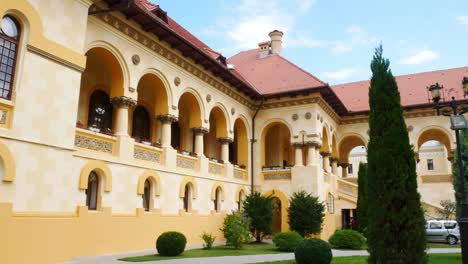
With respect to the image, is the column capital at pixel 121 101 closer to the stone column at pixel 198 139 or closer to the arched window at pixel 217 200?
the stone column at pixel 198 139

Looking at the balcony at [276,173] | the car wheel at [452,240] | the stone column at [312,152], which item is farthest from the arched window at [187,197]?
the car wheel at [452,240]

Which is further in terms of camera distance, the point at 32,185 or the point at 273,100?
the point at 273,100

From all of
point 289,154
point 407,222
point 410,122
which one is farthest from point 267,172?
point 407,222

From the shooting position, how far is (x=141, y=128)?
1812 centimetres

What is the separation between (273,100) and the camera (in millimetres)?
23844

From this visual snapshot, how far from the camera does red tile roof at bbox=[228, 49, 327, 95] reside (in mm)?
23266

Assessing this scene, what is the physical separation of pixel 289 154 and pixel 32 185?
22.8 meters

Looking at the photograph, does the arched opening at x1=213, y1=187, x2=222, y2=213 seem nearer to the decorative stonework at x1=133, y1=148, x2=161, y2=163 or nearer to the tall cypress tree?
the decorative stonework at x1=133, y1=148, x2=161, y2=163

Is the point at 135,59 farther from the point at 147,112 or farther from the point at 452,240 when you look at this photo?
the point at 452,240

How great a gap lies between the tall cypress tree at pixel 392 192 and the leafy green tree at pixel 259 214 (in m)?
10.7

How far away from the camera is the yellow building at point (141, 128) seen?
9.49 metres

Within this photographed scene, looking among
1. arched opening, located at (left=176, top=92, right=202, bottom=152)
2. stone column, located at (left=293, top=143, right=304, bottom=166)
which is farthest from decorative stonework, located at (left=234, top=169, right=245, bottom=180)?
stone column, located at (left=293, top=143, right=304, bottom=166)

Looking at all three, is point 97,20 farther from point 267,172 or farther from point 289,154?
point 289,154

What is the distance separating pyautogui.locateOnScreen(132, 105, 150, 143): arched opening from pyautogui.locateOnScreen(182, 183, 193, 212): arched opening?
9.09ft
